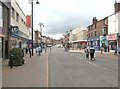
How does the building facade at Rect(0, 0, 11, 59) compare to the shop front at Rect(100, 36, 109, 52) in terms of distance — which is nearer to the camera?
the building facade at Rect(0, 0, 11, 59)

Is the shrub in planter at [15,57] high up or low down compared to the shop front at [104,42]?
down

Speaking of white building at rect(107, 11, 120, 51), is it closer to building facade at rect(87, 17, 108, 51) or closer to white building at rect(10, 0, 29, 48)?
building facade at rect(87, 17, 108, 51)

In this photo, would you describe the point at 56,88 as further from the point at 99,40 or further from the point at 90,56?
the point at 99,40

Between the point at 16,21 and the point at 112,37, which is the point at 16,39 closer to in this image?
the point at 16,21

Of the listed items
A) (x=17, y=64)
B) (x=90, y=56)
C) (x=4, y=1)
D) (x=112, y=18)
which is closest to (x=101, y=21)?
(x=112, y=18)

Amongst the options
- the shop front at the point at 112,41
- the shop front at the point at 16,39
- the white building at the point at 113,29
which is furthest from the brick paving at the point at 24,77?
the shop front at the point at 112,41

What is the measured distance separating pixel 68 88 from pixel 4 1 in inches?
790

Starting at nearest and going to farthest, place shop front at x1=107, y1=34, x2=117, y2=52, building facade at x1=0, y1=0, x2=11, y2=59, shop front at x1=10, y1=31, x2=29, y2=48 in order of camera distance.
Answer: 1. building facade at x1=0, y1=0, x2=11, y2=59
2. shop front at x1=10, y1=31, x2=29, y2=48
3. shop front at x1=107, y1=34, x2=117, y2=52

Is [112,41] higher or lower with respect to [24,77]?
higher

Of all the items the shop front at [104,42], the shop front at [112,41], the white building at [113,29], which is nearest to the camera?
the white building at [113,29]

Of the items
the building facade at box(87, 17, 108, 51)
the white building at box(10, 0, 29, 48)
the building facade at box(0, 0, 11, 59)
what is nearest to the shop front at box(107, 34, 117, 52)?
the building facade at box(87, 17, 108, 51)

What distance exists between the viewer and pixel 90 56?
1236 inches

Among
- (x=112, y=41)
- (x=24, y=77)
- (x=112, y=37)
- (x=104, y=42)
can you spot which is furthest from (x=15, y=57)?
(x=104, y=42)

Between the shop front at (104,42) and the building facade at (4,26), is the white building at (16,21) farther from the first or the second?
the shop front at (104,42)
